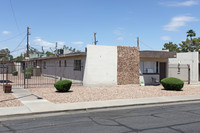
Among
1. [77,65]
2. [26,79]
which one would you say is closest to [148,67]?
[77,65]

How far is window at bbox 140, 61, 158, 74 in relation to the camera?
24672 millimetres

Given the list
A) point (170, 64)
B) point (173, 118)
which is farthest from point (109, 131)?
point (170, 64)

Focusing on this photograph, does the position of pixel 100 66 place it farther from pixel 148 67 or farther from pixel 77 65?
pixel 148 67

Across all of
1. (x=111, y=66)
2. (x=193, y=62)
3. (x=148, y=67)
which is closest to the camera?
(x=111, y=66)

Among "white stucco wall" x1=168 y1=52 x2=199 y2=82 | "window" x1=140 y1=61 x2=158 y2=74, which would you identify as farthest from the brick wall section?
"white stucco wall" x1=168 y1=52 x2=199 y2=82

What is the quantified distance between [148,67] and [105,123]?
17.8 metres

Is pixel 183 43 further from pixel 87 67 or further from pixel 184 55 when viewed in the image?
pixel 87 67

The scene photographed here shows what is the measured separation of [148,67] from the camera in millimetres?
25203

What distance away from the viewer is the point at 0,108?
10.8 meters

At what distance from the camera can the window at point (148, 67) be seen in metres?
24.7

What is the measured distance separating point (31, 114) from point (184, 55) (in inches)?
953

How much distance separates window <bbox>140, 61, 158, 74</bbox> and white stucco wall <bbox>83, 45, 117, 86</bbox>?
393cm

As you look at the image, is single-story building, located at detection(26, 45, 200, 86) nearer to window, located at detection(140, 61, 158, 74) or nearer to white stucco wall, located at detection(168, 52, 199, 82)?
window, located at detection(140, 61, 158, 74)

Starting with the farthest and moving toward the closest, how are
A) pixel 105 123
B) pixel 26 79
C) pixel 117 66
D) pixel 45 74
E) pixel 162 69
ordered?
pixel 45 74 → pixel 26 79 → pixel 162 69 → pixel 117 66 → pixel 105 123
